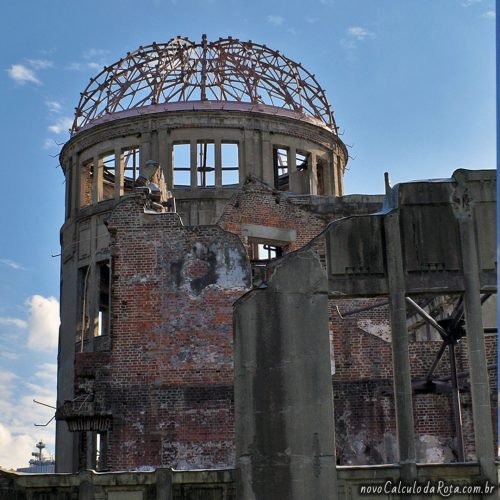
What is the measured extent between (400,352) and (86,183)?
22.8 m

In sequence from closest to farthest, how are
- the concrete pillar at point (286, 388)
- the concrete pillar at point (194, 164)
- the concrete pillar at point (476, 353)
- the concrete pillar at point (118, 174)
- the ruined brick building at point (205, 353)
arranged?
the concrete pillar at point (286, 388) < the concrete pillar at point (476, 353) < the ruined brick building at point (205, 353) < the concrete pillar at point (194, 164) < the concrete pillar at point (118, 174)

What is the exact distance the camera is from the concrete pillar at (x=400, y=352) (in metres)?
13.8

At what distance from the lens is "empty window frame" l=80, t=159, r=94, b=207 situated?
34.6 m

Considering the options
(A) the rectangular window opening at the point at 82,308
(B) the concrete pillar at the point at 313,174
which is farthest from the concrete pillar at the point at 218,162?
(A) the rectangular window opening at the point at 82,308

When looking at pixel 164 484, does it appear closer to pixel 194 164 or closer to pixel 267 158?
pixel 194 164

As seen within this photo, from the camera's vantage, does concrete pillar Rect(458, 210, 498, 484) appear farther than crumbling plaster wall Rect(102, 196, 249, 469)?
No

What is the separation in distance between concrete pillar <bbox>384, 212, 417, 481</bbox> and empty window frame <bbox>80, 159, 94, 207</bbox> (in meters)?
21.6

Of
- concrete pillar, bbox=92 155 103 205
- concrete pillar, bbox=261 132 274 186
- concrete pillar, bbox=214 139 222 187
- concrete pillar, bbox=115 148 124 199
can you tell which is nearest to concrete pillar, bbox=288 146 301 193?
concrete pillar, bbox=261 132 274 186

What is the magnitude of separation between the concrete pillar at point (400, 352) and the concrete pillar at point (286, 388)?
1.05 meters

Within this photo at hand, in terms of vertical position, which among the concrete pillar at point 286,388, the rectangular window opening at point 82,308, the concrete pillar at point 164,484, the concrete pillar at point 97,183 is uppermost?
the concrete pillar at point 97,183

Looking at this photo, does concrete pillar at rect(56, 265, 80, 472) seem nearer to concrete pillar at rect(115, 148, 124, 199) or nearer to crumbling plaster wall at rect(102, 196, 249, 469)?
concrete pillar at rect(115, 148, 124, 199)

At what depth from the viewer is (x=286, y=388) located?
14039 mm

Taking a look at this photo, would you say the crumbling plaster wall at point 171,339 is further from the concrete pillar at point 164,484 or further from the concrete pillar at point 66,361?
the concrete pillar at point 66,361

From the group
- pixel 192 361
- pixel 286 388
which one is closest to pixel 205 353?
pixel 192 361
